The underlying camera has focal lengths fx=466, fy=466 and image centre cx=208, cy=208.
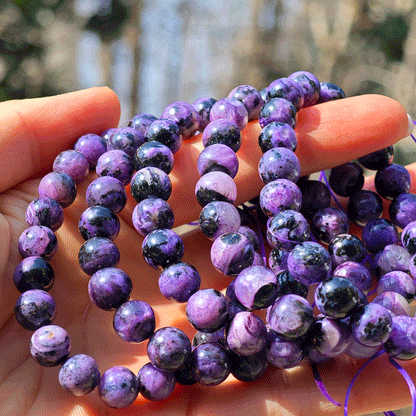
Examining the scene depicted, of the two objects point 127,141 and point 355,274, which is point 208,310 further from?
point 127,141

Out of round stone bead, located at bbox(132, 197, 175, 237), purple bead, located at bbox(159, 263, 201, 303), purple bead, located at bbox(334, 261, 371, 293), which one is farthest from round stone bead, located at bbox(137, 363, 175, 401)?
purple bead, located at bbox(334, 261, 371, 293)

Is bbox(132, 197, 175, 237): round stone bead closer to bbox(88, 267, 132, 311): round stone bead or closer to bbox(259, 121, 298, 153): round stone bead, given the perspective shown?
bbox(88, 267, 132, 311): round stone bead

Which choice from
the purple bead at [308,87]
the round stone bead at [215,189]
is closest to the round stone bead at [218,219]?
the round stone bead at [215,189]

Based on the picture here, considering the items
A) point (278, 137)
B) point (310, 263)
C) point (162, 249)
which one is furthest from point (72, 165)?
point (310, 263)

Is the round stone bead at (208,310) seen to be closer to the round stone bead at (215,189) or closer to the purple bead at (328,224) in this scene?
the round stone bead at (215,189)

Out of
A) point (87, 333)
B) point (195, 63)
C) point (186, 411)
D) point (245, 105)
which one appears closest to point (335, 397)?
point (186, 411)

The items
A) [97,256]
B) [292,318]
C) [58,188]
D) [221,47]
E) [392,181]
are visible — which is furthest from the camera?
[221,47]
